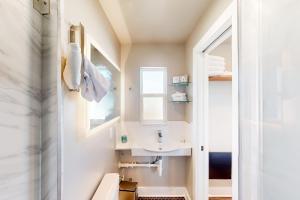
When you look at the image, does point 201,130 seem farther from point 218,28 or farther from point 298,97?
point 298,97

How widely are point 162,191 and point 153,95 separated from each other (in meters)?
1.61

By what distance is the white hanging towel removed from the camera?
1.08m

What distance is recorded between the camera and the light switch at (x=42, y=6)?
75 centimetres

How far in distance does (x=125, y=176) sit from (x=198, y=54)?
2.27 m

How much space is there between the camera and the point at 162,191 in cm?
339

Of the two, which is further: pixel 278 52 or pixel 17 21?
pixel 278 52

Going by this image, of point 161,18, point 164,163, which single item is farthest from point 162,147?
point 161,18

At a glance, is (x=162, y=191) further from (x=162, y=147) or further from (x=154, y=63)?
(x=154, y=63)

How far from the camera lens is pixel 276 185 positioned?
3.07 ft

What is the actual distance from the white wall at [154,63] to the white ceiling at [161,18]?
219 mm

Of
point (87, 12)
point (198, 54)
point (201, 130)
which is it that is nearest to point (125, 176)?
point (201, 130)

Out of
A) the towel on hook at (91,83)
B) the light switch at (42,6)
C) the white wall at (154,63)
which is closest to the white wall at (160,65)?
the white wall at (154,63)

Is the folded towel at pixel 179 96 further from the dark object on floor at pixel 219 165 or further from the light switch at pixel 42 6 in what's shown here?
the light switch at pixel 42 6

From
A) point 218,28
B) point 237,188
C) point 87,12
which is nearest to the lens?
point 237,188
